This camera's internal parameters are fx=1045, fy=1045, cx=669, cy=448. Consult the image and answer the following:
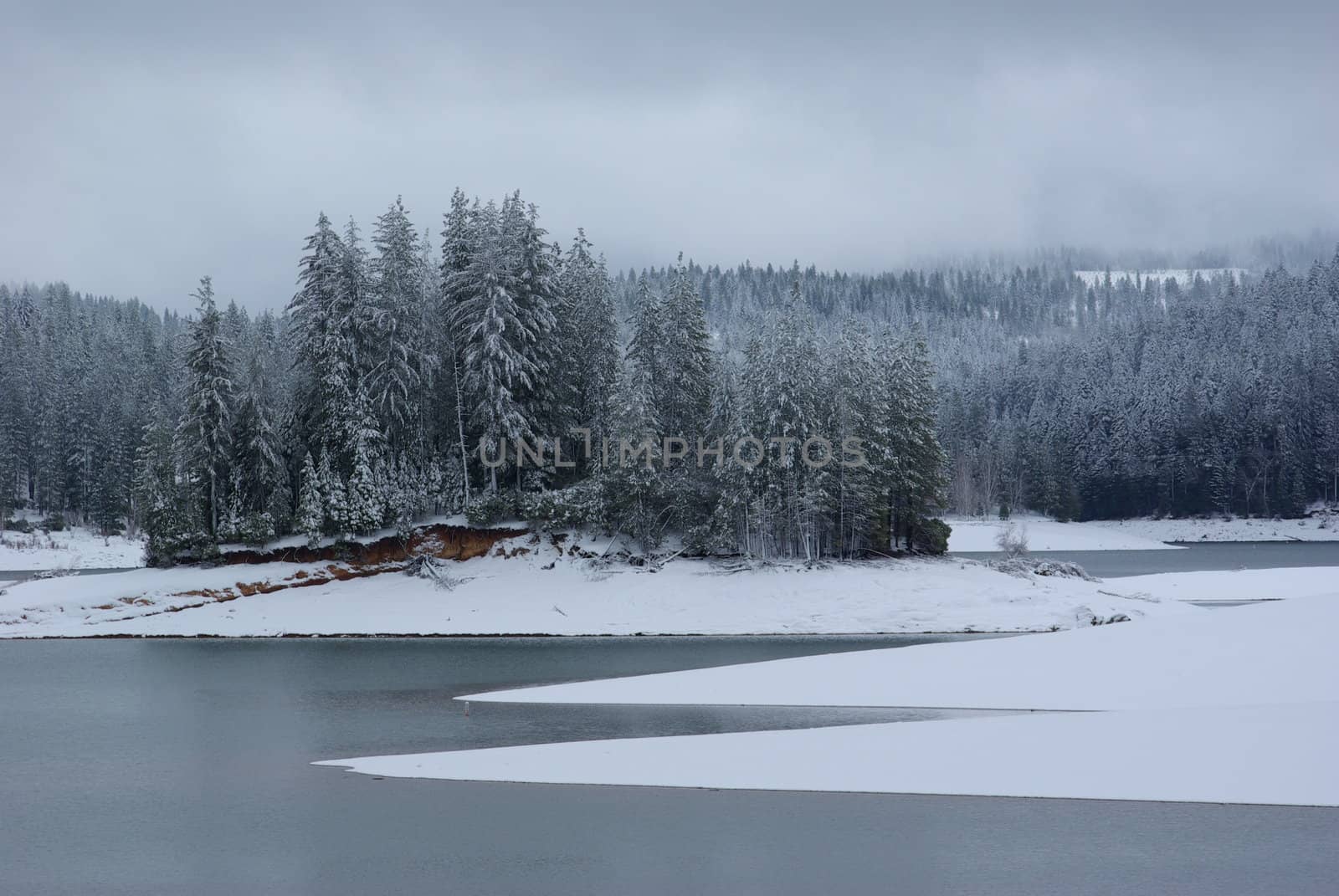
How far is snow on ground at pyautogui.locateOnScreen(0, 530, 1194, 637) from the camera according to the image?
4122 cm

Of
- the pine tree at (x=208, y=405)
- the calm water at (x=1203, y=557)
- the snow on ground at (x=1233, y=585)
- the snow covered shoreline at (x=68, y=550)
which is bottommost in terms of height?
the calm water at (x=1203, y=557)

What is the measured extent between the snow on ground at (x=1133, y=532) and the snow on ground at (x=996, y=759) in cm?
7037

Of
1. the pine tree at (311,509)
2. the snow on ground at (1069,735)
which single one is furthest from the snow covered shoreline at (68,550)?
the snow on ground at (1069,735)

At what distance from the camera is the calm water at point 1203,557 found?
67.8m

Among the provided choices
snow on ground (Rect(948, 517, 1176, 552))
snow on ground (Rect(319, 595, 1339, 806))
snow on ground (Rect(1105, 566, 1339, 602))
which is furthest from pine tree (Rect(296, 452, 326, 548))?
snow on ground (Rect(948, 517, 1176, 552))

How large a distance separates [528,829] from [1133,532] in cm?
10029

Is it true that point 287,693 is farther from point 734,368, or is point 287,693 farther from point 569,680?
point 734,368

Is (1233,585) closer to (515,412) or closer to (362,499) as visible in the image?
(515,412)

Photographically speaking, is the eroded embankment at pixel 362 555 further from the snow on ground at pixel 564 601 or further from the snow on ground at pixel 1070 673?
the snow on ground at pixel 1070 673

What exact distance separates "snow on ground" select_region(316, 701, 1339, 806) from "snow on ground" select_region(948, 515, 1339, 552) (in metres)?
70.4

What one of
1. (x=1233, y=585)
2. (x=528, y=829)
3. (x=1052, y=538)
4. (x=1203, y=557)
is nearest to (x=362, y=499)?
(x=528, y=829)

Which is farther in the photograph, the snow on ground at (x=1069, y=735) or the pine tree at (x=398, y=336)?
the pine tree at (x=398, y=336)

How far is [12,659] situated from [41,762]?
787 inches

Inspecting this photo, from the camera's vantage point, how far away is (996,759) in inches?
680
